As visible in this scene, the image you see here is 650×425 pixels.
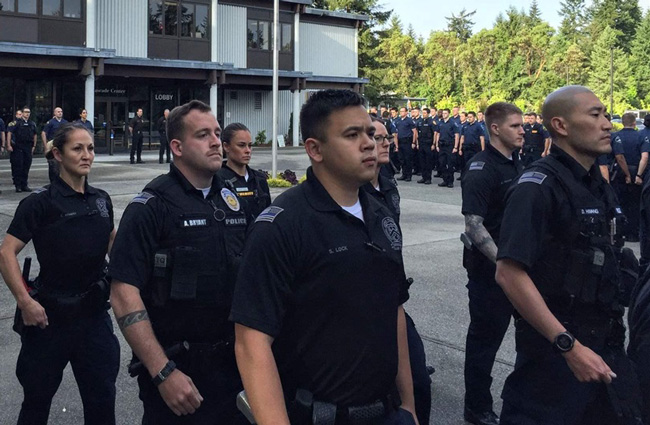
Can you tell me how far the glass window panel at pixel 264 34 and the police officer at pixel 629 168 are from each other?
2655cm

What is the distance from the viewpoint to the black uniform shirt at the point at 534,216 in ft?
10.9

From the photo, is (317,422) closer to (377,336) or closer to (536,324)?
(377,336)

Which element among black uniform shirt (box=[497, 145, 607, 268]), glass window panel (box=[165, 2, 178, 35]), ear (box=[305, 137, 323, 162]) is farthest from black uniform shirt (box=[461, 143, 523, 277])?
glass window panel (box=[165, 2, 178, 35])

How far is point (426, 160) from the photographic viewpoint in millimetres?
22219

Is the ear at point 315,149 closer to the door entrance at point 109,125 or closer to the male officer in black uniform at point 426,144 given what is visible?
Result: the male officer in black uniform at point 426,144

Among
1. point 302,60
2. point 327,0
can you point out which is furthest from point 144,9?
point 327,0

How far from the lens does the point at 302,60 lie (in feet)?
131

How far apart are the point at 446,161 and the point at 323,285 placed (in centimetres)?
1929

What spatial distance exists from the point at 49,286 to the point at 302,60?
36701 mm

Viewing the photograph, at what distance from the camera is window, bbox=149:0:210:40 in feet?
107

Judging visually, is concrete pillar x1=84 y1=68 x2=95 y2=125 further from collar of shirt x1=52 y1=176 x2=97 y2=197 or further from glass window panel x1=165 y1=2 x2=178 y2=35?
collar of shirt x1=52 y1=176 x2=97 y2=197

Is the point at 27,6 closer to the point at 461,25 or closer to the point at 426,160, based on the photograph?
the point at 426,160

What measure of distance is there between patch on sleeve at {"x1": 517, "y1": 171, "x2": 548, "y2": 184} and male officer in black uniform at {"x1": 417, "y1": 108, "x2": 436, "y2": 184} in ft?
61.2

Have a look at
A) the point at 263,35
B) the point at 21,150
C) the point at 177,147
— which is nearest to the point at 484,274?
the point at 177,147
